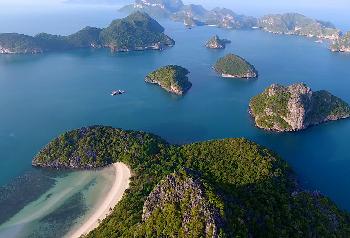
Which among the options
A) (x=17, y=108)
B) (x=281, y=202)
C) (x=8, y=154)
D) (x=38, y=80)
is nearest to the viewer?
(x=281, y=202)

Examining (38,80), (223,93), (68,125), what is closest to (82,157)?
(68,125)

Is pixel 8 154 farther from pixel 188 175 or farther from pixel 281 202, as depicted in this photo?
pixel 281 202

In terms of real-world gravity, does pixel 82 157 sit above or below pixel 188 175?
below

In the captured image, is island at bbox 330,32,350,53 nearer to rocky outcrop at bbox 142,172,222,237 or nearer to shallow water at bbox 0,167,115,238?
shallow water at bbox 0,167,115,238

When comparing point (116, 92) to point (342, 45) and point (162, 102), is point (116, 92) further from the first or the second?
point (342, 45)

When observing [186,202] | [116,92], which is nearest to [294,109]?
[116,92]

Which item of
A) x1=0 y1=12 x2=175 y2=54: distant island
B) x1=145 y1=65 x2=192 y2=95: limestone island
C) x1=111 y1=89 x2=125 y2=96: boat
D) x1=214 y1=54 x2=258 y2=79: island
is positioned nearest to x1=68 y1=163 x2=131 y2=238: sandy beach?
x1=111 y1=89 x2=125 y2=96: boat
